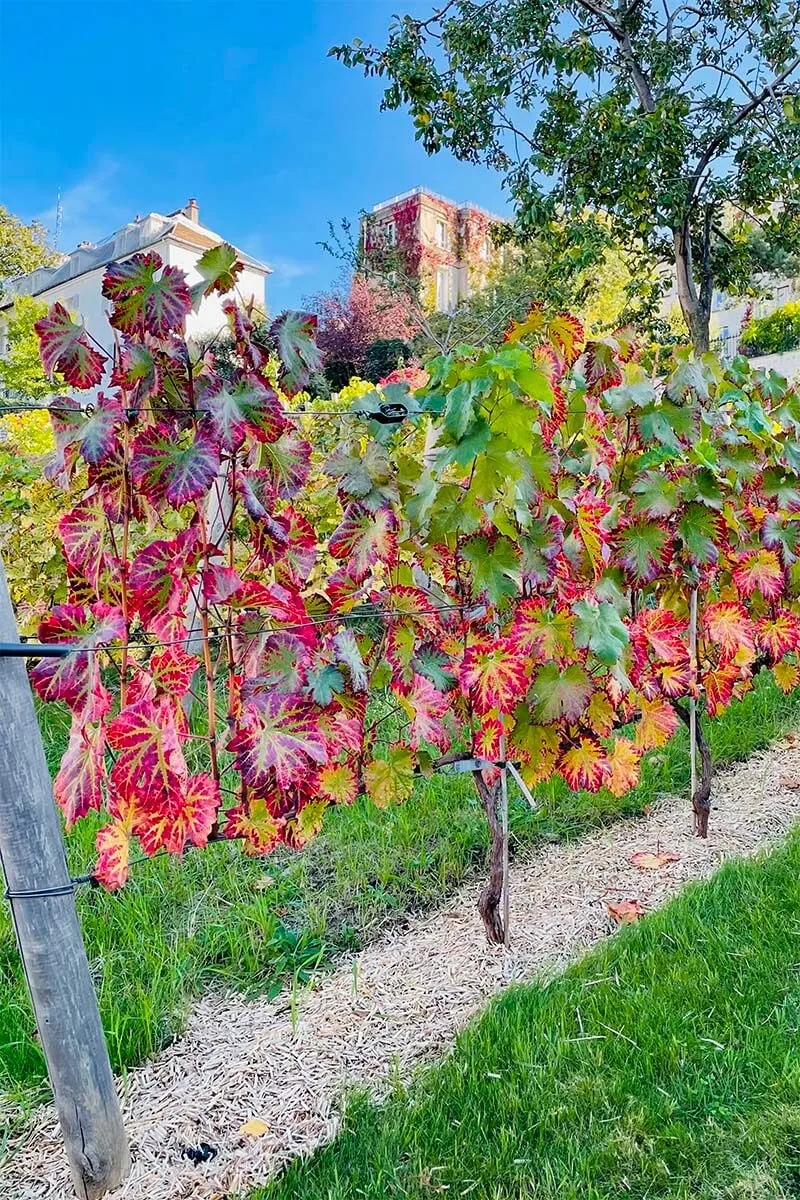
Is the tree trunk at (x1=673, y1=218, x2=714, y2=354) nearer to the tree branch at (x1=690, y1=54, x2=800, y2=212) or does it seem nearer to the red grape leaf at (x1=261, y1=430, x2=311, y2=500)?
the tree branch at (x1=690, y1=54, x2=800, y2=212)

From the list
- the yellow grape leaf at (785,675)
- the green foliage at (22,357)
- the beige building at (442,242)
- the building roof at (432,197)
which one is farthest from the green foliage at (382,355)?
the yellow grape leaf at (785,675)

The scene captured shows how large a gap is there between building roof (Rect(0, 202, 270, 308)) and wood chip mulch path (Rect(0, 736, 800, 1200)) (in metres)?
18.2

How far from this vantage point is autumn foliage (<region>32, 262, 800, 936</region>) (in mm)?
1357

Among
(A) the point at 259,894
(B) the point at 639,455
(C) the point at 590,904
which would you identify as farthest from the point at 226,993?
(B) the point at 639,455

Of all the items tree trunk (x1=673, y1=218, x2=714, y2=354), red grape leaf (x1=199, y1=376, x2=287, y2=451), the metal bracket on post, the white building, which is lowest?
the metal bracket on post

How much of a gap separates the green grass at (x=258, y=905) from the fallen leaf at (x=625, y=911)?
1.26 feet

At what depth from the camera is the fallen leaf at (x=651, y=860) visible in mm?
2289

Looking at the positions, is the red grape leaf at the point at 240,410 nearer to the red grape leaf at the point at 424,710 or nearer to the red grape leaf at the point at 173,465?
the red grape leaf at the point at 173,465

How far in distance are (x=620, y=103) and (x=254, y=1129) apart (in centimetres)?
707

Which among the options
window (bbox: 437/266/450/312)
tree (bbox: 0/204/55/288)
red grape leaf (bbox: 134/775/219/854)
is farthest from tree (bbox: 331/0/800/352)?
tree (bbox: 0/204/55/288)

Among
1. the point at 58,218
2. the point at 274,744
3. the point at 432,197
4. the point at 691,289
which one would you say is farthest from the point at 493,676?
the point at 58,218

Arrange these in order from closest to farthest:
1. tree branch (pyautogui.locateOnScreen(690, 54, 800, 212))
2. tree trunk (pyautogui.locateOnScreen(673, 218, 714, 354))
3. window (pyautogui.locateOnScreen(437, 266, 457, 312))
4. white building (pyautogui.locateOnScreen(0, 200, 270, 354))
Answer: tree branch (pyautogui.locateOnScreen(690, 54, 800, 212))
tree trunk (pyautogui.locateOnScreen(673, 218, 714, 354))
white building (pyautogui.locateOnScreen(0, 200, 270, 354))
window (pyautogui.locateOnScreen(437, 266, 457, 312))

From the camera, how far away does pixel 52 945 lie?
118cm

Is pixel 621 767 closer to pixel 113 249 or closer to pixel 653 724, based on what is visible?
pixel 653 724
